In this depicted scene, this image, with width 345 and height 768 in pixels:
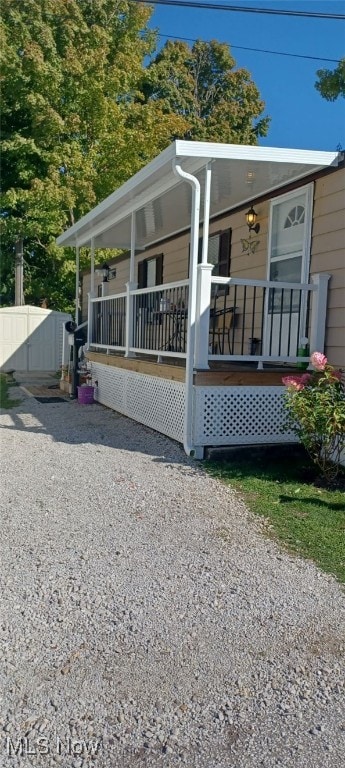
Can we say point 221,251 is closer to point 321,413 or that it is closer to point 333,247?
point 333,247

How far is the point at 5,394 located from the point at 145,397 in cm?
445

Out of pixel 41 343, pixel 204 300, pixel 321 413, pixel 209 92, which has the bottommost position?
pixel 321 413

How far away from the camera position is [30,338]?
53.8ft

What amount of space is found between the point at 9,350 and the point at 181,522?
523 inches

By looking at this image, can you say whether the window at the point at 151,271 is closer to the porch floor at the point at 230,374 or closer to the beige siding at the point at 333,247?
the porch floor at the point at 230,374

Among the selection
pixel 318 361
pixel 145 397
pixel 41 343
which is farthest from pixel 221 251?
pixel 41 343

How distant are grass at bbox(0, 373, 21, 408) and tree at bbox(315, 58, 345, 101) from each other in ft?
23.0

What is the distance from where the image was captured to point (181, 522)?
3949 mm

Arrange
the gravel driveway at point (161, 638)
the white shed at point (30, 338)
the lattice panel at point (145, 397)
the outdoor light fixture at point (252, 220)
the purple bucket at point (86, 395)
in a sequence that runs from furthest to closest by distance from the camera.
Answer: the white shed at point (30, 338), the purple bucket at point (86, 395), the outdoor light fixture at point (252, 220), the lattice panel at point (145, 397), the gravel driveway at point (161, 638)

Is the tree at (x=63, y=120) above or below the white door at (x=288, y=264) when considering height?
above

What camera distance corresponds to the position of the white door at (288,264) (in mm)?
6398

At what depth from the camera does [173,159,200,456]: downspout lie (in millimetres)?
5605

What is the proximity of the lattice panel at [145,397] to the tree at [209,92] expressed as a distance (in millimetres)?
18499

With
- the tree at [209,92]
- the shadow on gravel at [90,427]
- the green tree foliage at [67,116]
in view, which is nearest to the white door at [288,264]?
the shadow on gravel at [90,427]
